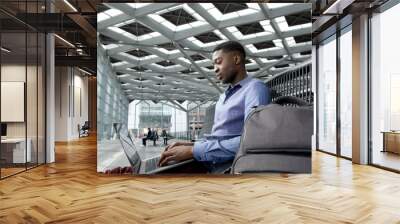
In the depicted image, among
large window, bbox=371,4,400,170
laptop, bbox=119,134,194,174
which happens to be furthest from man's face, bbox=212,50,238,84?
large window, bbox=371,4,400,170

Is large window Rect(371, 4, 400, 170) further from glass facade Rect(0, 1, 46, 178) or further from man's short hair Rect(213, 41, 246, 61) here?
glass facade Rect(0, 1, 46, 178)

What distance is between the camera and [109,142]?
5684mm

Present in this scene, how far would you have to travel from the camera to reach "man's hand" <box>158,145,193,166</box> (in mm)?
5727

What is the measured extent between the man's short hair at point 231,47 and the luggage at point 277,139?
0.93 metres

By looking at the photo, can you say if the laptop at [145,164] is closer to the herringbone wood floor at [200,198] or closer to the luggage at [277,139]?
the herringbone wood floor at [200,198]

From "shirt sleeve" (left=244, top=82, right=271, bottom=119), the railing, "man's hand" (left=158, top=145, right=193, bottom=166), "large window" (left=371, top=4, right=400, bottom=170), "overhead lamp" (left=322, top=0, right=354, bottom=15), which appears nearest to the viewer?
"shirt sleeve" (left=244, top=82, right=271, bottom=119)

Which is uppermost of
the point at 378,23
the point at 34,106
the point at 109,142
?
the point at 378,23

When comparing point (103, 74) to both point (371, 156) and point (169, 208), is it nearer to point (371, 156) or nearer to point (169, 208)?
point (169, 208)

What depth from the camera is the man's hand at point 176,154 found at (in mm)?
5727

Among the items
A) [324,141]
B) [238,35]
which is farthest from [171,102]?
[324,141]

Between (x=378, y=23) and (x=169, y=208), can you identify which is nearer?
(x=169, y=208)

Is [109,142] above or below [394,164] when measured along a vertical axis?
above

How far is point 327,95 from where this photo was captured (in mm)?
10328

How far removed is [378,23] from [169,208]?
19.4 ft
